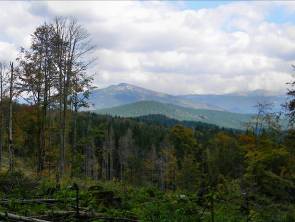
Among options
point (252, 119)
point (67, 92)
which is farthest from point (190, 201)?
point (252, 119)

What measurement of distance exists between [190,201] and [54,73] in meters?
19.8

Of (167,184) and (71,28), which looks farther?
(167,184)

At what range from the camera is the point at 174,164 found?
78688mm

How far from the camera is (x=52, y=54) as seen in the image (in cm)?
2839

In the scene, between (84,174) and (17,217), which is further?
(84,174)

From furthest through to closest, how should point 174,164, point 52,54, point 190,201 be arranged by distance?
1. point 174,164
2. point 52,54
3. point 190,201

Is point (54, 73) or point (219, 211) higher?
point (54, 73)

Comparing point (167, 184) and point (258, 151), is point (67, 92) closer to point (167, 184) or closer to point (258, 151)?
point (258, 151)

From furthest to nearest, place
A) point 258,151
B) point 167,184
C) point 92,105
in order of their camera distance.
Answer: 1. point 167,184
2. point 258,151
3. point 92,105

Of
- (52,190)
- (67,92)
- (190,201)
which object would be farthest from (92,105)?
(190,201)

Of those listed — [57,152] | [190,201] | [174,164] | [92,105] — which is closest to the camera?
[190,201]

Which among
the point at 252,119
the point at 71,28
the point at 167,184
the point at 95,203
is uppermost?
the point at 71,28

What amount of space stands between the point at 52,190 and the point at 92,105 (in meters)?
16.4

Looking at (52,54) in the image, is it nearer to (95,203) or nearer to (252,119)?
(95,203)
